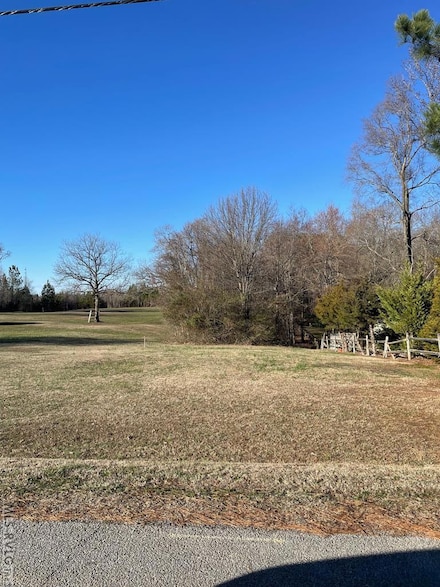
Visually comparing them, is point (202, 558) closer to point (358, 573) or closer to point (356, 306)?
point (358, 573)

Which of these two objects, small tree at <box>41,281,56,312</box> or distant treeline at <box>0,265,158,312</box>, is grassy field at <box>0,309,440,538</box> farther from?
small tree at <box>41,281,56,312</box>

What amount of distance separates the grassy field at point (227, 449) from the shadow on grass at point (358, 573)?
345 mm

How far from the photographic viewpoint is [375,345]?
23.0 m

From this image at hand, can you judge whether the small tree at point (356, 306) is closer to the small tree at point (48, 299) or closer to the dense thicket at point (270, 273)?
the dense thicket at point (270, 273)

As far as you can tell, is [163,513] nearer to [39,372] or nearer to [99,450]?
[99,450]

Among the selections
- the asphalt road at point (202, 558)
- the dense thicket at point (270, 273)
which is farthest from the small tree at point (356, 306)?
the asphalt road at point (202, 558)

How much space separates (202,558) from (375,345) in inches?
869

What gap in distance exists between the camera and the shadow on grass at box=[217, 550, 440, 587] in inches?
91.4

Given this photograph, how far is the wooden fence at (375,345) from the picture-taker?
16672mm

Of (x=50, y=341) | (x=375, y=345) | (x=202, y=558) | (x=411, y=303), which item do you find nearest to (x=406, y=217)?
(x=411, y=303)

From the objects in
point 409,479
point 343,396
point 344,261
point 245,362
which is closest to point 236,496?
point 409,479


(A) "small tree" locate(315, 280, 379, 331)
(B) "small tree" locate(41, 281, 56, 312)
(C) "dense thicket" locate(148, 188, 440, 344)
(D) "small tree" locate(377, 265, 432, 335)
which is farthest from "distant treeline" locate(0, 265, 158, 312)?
(D) "small tree" locate(377, 265, 432, 335)

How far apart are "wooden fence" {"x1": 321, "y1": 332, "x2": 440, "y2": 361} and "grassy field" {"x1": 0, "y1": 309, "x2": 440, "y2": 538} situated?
5455 mm

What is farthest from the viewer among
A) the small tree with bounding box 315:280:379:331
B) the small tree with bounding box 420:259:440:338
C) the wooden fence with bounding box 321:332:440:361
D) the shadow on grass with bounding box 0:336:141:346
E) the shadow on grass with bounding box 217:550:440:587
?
the small tree with bounding box 315:280:379:331
